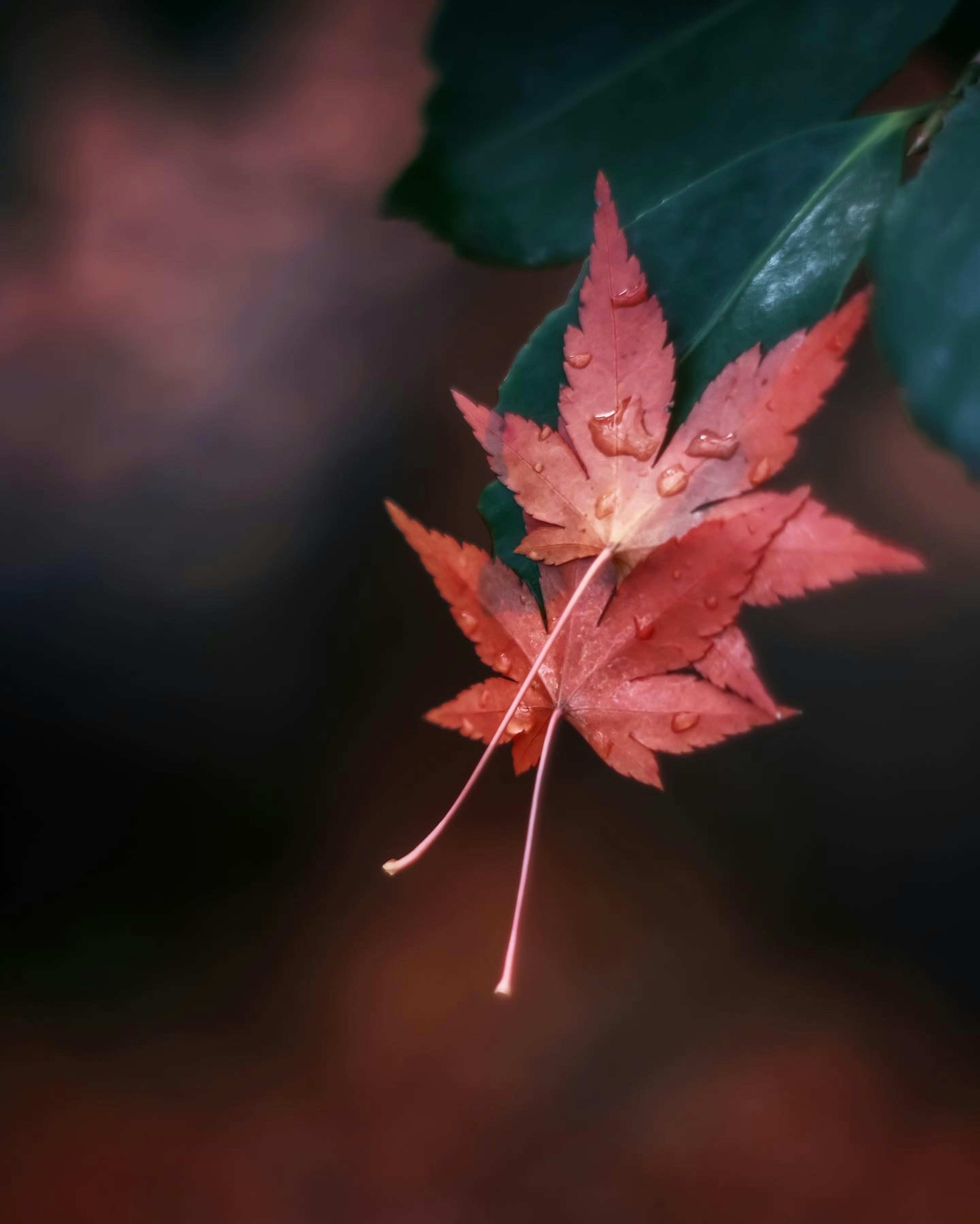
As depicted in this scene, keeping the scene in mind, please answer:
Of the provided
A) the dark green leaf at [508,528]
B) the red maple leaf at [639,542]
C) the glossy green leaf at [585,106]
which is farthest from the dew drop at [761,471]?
the glossy green leaf at [585,106]

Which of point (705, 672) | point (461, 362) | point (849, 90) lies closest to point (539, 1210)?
point (705, 672)

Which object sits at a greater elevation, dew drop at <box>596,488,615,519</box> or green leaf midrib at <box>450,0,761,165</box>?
green leaf midrib at <box>450,0,761,165</box>

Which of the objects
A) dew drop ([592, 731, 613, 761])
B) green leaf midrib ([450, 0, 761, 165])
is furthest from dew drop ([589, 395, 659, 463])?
green leaf midrib ([450, 0, 761, 165])

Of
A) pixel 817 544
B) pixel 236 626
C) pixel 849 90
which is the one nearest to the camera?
pixel 817 544

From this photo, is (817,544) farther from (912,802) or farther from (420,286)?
(420,286)

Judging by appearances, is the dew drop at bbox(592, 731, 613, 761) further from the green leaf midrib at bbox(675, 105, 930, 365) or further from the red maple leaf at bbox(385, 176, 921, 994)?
the green leaf midrib at bbox(675, 105, 930, 365)

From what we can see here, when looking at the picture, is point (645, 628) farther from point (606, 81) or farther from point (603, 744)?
point (606, 81)

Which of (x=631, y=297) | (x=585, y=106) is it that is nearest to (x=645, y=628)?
(x=631, y=297)
